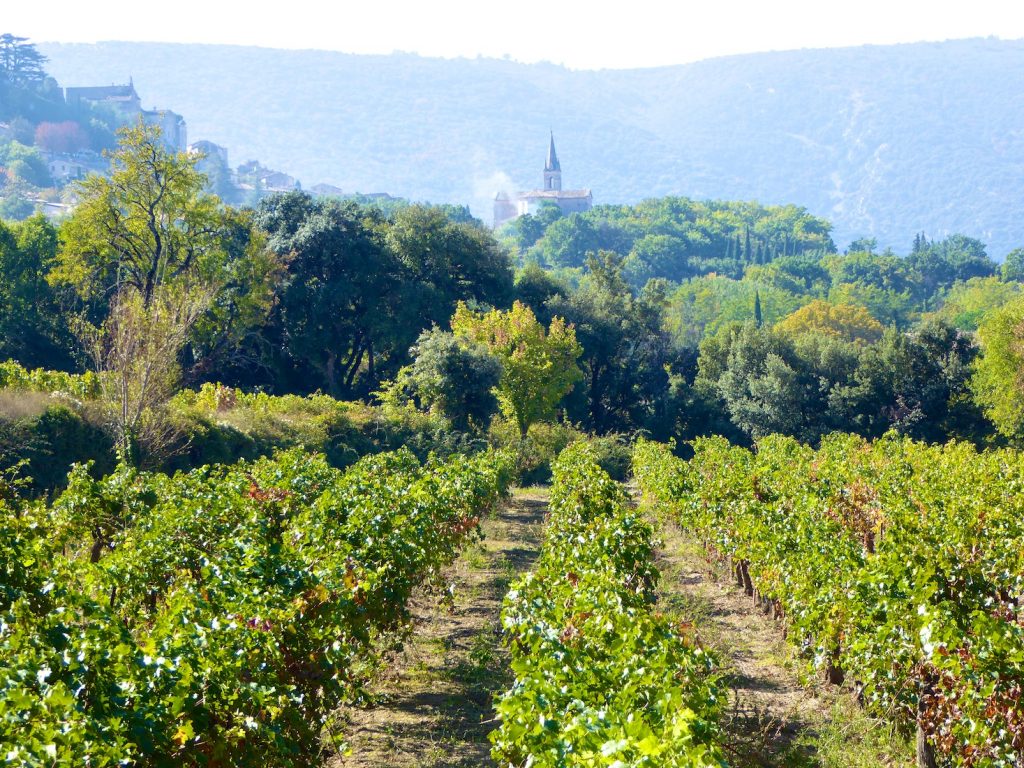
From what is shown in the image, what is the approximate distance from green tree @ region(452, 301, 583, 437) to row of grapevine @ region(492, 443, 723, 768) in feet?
94.5

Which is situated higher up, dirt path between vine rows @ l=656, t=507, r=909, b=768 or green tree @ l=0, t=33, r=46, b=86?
green tree @ l=0, t=33, r=46, b=86

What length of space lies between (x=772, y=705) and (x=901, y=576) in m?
2.26

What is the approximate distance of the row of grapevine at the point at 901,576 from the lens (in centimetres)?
850

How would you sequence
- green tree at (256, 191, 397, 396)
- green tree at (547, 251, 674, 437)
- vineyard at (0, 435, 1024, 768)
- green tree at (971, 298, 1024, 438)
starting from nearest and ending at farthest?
1. vineyard at (0, 435, 1024, 768)
2. green tree at (971, 298, 1024, 438)
3. green tree at (256, 191, 397, 396)
4. green tree at (547, 251, 674, 437)

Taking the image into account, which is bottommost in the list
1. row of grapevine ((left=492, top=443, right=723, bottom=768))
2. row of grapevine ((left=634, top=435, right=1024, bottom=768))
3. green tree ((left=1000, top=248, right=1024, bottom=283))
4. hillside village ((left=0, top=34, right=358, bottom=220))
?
green tree ((left=1000, top=248, right=1024, bottom=283))

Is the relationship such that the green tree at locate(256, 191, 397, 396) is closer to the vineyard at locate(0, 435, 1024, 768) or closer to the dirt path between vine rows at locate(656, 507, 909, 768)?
the vineyard at locate(0, 435, 1024, 768)

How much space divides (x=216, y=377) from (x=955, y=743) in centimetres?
3941

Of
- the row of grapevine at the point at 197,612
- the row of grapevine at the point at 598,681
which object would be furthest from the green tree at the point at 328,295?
the row of grapevine at the point at 598,681

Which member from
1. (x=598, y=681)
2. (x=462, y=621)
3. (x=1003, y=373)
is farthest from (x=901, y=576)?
(x=1003, y=373)

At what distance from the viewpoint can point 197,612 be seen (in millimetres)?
8266

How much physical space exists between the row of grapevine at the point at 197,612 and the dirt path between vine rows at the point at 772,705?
3.32 m

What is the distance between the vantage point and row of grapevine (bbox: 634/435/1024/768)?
850 centimetres

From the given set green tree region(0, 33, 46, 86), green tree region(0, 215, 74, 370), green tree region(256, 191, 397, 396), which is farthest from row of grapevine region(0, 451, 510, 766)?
green tree region(0, 33, 46, 86)

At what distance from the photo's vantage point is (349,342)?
4919 centimetres
